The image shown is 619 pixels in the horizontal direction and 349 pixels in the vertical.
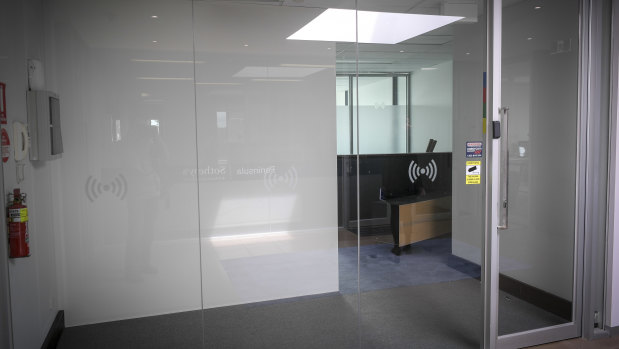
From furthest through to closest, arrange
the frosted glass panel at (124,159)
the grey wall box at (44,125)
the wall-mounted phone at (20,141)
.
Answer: the frosted glass panel at (124,159)
the grey wall box at (44,125)
the wall-mounted phone at (20,141)

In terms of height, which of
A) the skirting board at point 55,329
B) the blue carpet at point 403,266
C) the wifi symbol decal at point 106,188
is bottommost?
the skirting board at point 55,329

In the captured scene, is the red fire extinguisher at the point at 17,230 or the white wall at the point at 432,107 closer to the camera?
the red fire extinguisher at the point at 17,230

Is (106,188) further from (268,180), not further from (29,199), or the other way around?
(268,180)

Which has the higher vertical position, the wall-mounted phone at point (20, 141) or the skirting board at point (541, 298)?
the wall-mounted phone at point (20, 141)

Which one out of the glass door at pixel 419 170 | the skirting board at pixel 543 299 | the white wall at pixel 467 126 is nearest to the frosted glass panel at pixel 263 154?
the glass door at pixel 419 170

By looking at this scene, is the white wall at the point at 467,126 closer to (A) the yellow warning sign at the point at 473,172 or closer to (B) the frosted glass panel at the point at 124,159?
(A) the yellow warning sign at the point at 473,172

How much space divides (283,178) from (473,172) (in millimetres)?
1367

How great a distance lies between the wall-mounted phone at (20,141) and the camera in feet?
8.20

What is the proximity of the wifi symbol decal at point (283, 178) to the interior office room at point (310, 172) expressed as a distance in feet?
0.04

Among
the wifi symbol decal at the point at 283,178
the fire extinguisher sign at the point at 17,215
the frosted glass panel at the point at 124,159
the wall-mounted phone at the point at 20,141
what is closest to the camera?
the fire extinguisher sign at the point at 17,215

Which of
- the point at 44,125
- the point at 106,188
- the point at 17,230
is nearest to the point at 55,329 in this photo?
the point at 17,230

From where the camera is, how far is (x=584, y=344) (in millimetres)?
3414

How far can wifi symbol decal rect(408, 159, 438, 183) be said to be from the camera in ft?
10.9

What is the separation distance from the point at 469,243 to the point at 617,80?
160 cm
